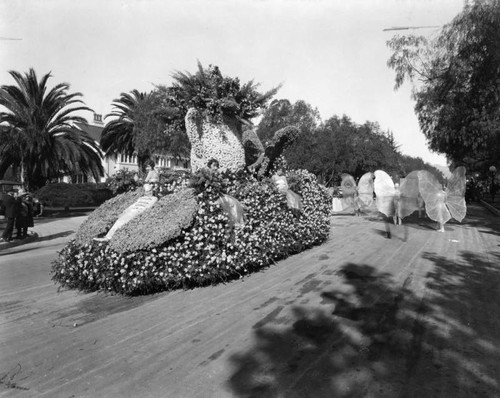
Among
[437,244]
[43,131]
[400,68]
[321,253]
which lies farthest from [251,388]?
[43,131]

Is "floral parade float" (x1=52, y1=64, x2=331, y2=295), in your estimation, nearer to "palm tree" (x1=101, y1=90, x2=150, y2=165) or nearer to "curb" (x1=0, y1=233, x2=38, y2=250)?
"curb" (x1=0, y1=233, x2=38, y2=250)

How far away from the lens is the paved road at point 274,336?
2.89 metres

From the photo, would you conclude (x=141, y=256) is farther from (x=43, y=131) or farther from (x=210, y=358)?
(x=43, y=131)

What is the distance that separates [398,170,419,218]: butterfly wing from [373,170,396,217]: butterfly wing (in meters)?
0.30

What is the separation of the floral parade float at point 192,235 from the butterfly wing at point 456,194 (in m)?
5.36

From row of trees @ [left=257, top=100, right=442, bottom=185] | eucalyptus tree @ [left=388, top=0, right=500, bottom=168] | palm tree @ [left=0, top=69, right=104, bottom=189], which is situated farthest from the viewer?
row of trees @ [left=257, top=100, right=442, bottom=185]

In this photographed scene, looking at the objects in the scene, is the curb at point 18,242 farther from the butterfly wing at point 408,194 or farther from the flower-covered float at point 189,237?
the butterfly wing at point 408,194

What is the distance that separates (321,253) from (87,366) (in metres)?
5.14

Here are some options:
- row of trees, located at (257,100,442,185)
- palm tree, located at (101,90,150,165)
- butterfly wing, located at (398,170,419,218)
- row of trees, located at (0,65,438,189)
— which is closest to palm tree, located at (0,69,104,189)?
row of trees, located at (0,65,438,189)

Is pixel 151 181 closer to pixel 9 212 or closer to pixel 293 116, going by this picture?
pixel 9 212

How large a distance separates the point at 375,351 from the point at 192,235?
8.90ft

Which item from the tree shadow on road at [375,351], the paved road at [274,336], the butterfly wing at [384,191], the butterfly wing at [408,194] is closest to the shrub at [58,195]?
the paved road at [274,336]

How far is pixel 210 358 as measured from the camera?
3318mm

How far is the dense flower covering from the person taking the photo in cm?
504
